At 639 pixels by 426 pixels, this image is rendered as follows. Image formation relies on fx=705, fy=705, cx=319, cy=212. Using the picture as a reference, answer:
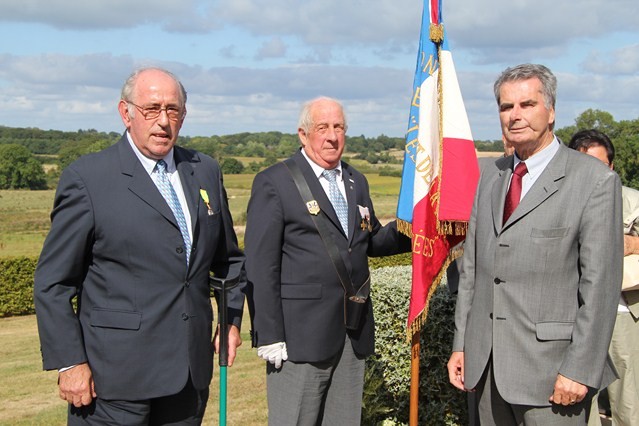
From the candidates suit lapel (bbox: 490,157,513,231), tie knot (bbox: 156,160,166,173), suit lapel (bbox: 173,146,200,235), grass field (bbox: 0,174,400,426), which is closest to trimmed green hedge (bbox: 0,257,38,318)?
grass field (bbox: 0,174,400,426)

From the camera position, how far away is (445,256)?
4617 mm

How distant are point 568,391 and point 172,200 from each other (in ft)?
6.27

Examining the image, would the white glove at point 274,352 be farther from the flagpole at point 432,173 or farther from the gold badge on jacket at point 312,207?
the flagpole at point 432,173

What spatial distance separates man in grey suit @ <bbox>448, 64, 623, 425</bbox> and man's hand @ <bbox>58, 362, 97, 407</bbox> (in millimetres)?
1723

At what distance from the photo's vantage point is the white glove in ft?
12.6

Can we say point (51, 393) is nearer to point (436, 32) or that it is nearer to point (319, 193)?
point (319, 193)

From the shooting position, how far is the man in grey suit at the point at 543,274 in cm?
297

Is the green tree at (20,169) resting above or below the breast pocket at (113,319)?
below

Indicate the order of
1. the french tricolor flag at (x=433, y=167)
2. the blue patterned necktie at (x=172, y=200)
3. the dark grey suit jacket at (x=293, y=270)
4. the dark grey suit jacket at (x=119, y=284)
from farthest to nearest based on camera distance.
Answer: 1. the french tricolor flag at (x=433, y=167)
2. the dark grey suit jacket at (x=293, y=270)
3. the blue patterned necktie at (x=172, y=200)
4. the dark grey suit jacket at (x=119, y=284)

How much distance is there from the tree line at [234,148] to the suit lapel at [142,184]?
3438 cm

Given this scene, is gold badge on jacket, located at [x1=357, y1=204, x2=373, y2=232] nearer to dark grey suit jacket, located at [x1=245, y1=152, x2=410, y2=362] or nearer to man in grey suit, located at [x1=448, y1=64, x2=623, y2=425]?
dark grey suit jacket, located at [x1=245, y1=152, x2=410, y2=362]

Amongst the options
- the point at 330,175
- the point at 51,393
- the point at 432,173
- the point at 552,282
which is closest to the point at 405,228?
the point at 432,173

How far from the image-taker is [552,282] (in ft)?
9.99

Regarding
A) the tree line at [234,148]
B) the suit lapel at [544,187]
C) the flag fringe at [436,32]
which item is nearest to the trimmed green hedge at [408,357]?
the flag fringe at [436,32]
